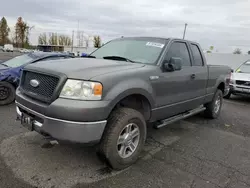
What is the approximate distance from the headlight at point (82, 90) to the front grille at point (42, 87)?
0.19 meters

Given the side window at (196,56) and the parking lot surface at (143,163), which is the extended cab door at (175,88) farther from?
the parking lot surface at (143,163)

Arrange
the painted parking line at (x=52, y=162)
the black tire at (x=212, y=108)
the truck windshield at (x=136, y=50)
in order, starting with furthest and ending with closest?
the black tire at (x=212, y=108) < the truck windshield at (x=136, y=50) < the painted parking line at (x=52, y=162)

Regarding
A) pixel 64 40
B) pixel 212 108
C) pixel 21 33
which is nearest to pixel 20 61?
pixel 212 108

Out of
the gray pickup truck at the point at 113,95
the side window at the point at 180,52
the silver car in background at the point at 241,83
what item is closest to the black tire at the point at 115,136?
the gray pickup truck at the point at 113,95

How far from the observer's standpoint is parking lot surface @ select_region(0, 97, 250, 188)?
105 inches

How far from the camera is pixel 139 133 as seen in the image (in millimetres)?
3176

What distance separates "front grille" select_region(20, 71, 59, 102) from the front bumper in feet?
0.85

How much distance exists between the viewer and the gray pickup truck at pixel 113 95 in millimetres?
2436

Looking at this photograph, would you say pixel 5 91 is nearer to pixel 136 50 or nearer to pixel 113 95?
pixel 136 50

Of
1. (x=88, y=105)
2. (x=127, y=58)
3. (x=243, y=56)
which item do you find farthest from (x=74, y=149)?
(x=243, y=56)

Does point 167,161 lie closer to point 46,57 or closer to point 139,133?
point 139,133

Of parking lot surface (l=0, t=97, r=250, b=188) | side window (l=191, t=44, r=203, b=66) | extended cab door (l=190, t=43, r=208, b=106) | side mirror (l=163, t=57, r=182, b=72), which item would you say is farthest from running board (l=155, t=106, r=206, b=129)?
side window (l=191, t=44, r=203, b=66)

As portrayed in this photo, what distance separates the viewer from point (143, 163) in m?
3.16

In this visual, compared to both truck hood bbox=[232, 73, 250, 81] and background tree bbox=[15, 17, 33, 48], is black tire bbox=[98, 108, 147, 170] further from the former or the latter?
background tree bbox=[15, 17, 33, 48]
